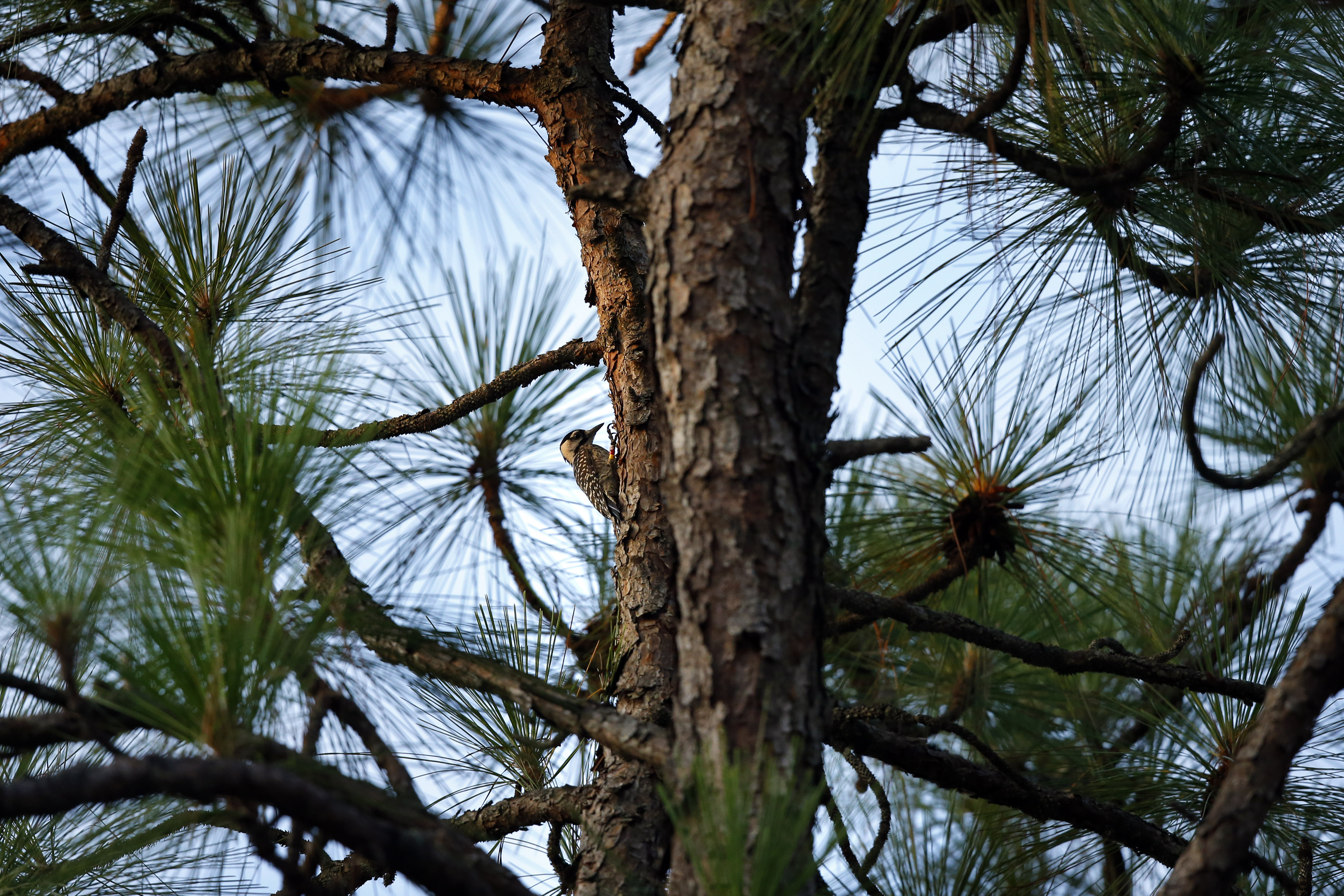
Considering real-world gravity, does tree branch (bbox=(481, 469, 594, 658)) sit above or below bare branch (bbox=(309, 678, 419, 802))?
above

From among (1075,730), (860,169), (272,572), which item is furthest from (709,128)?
(1075,730)

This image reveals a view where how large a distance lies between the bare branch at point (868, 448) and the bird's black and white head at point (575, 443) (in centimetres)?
196

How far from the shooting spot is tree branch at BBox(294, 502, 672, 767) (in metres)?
1.01

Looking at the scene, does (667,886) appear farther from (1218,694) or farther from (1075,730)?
(1075,730)

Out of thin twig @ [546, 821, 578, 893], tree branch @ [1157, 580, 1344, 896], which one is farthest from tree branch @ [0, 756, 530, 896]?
tree branch @ [1157, 580, 1344, 896]

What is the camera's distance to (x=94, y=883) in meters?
1.30

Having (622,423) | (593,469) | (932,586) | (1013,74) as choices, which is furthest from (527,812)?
(593,469)

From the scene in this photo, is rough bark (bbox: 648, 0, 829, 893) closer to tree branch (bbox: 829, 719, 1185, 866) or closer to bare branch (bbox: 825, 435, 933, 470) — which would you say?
bare branch (bbox: 825, 435, 933, 470)

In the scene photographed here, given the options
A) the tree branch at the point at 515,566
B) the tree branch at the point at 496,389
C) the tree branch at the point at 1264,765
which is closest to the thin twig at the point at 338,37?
the tree branch at the point at 496,389

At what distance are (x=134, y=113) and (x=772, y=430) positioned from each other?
73.7 inches

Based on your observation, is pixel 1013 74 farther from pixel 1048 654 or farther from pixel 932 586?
Answer: pixel 932 586

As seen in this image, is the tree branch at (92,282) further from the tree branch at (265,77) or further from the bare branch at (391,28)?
the bare branch at (391,28)

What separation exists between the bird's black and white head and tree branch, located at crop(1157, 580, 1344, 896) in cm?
219

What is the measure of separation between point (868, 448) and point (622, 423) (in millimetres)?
656
